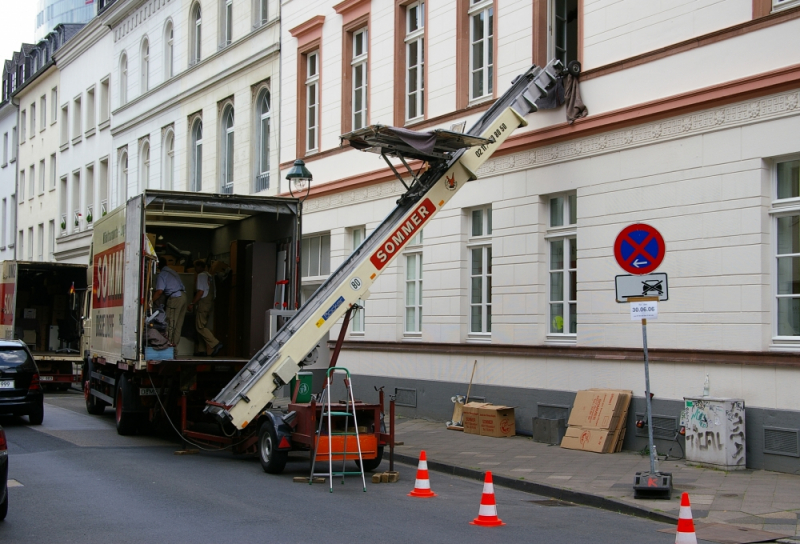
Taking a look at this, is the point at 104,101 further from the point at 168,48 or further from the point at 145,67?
the point at 168,48

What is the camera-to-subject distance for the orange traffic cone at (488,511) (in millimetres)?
8672

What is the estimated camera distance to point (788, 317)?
11727 millimetres

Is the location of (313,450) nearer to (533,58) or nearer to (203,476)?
(203,476)

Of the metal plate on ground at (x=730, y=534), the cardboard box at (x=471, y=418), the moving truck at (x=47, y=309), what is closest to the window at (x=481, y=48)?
the cardboard box at (x=471, y=418)

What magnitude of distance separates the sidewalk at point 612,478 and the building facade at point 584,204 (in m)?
0.77

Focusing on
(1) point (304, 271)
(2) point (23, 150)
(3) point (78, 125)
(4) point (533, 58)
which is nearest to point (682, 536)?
(4) point (533, 58)

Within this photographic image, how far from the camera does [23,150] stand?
49500 millimetres

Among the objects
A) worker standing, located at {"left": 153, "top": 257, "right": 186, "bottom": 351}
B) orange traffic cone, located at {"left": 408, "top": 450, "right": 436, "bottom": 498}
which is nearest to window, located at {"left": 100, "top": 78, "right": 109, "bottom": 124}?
worker standing, located at {"left": 153, "top": 257, "right": 186, "bottom": 351}

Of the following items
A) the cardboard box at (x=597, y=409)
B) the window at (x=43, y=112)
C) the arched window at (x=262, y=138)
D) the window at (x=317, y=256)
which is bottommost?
the cardboard box at (x=597, y=409)

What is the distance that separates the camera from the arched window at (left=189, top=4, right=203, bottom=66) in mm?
28691

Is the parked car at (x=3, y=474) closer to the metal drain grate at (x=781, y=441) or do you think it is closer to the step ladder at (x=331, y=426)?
the step ladder at (x=331, y=426)

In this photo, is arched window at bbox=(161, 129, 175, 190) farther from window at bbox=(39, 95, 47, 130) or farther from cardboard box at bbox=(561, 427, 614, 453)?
cardboard box at bbox=(561, 427, 614, 453)

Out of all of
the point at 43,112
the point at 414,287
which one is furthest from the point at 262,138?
the point at 43,112

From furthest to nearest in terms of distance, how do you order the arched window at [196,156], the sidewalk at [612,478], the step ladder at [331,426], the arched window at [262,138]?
1. the arched window at [196,156]
2. the arched window at [262,138]
3. the step ladder at [331,426]
4. the sidewalk at [612,478]
